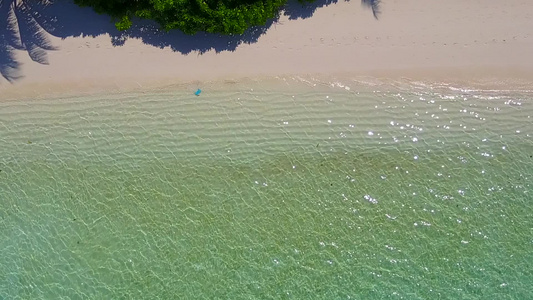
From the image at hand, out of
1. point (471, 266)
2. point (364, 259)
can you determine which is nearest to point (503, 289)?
point (471, 266)

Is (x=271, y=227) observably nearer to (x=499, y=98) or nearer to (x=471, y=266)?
(x=471, y=266)

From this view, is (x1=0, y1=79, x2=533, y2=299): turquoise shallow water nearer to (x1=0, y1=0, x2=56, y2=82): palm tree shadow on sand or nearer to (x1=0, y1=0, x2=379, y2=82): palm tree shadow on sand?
(x1=0, y1=0, x2=56, y2=82): palm tree shadow on sand

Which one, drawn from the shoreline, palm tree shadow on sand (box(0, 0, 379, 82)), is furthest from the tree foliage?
the shoreline

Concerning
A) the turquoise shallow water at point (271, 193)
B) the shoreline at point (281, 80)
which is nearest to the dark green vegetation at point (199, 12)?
the shoreline at point (281, 80)

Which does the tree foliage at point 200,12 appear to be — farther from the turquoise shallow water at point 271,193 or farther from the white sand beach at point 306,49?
the turquoise shallow water at point 271,193

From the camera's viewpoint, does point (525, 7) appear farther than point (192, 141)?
No

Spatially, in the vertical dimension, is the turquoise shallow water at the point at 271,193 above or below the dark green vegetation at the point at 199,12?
below
